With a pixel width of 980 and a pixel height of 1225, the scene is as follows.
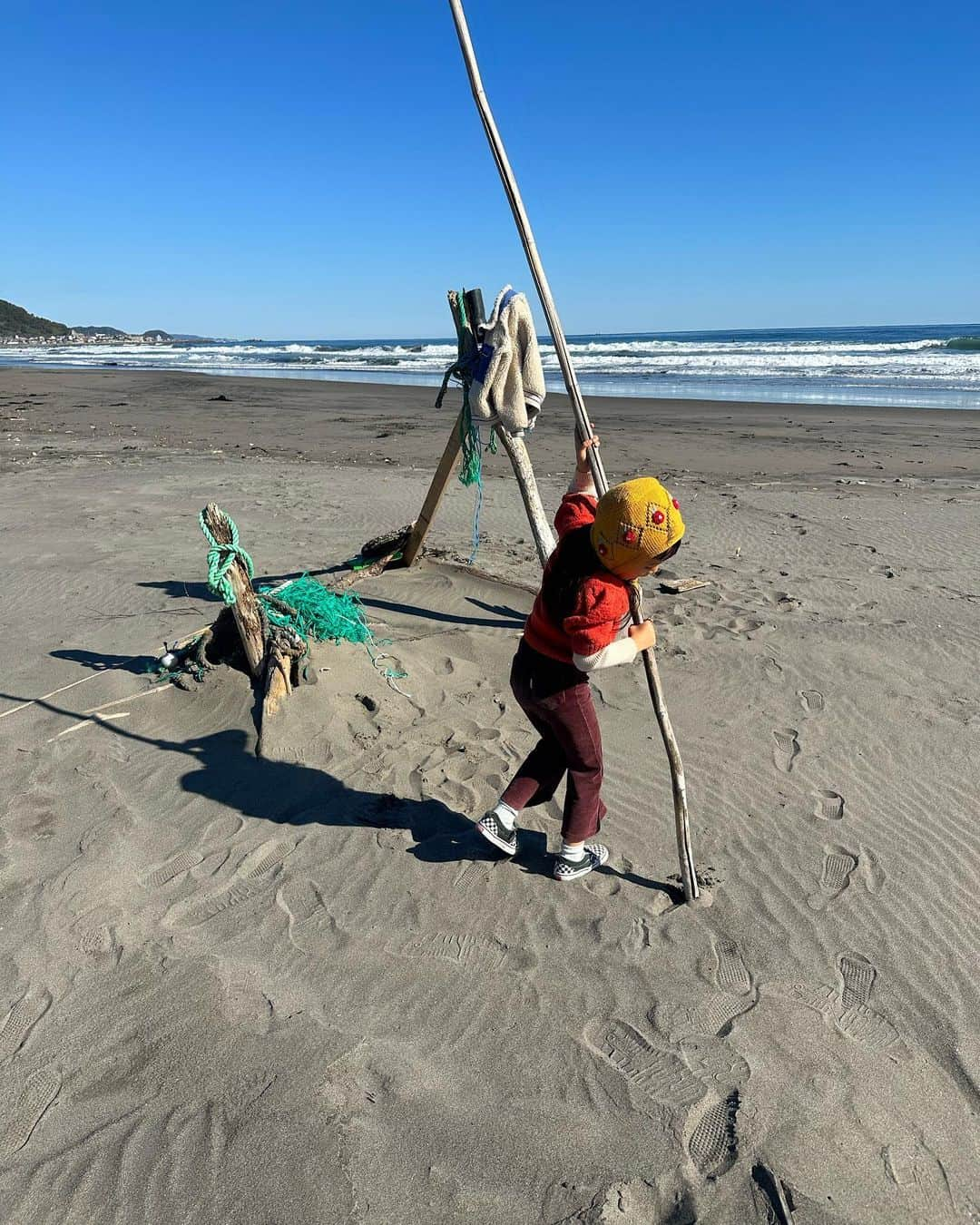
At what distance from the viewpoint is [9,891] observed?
332 cm

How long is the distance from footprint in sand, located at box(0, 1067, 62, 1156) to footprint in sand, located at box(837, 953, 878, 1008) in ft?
8.29

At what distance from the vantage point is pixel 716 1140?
2344 millimetres

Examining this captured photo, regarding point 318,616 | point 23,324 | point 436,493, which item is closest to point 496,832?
point 318,616

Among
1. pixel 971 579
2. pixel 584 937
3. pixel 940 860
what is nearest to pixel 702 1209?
pixel 584 937

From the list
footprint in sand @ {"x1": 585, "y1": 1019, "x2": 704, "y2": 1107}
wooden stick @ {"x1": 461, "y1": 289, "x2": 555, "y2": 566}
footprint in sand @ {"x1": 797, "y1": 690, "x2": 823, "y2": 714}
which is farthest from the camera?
wooden stick @ {"x1": 461, "y1": 289, "x2": 555, "y2": 566}

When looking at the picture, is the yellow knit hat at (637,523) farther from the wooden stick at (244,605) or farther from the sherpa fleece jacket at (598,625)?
the wooden stick at (244,605)

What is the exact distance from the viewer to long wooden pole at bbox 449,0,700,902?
125 inches

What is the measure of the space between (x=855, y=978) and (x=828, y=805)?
3.84ft

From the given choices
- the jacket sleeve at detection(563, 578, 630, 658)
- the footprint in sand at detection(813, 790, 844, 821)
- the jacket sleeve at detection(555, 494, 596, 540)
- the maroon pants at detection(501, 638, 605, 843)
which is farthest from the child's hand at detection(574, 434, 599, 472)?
the footprint in sand at detection(813, 790, 844, 821)

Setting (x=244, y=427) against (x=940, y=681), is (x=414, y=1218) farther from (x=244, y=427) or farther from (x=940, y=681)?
(x=244, y=427)

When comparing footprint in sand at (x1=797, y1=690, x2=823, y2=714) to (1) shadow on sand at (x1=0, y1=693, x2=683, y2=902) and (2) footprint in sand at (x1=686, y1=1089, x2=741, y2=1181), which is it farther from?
(2) footprint in sand at (x1=686, y1=1089, x2=741, y2=1181)

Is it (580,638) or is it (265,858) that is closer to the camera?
(580,638)

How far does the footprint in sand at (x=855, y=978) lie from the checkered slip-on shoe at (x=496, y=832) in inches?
51.3

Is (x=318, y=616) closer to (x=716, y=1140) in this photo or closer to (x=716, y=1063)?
(x=716, y=1063)
